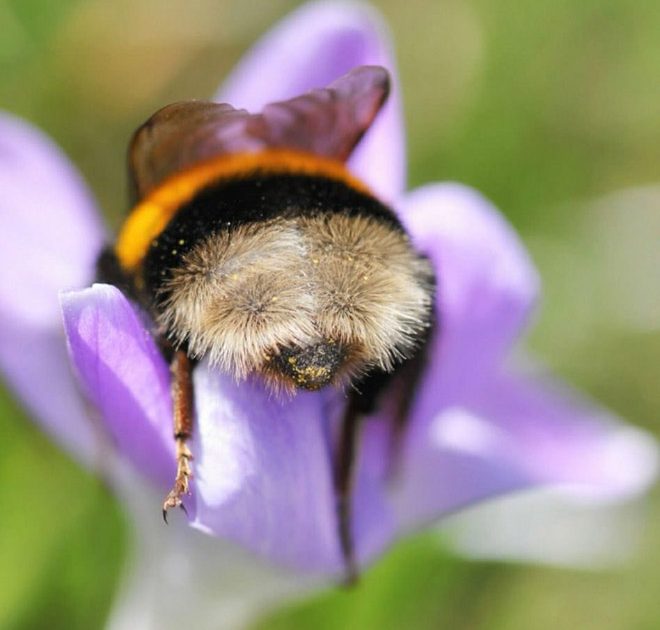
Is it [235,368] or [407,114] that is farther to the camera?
[407,114]

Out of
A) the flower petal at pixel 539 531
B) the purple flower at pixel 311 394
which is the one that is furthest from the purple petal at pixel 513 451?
the flower petal at pixel 539 531

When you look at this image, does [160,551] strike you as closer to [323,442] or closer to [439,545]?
[323,442]

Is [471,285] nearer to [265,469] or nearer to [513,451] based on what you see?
[513,451]

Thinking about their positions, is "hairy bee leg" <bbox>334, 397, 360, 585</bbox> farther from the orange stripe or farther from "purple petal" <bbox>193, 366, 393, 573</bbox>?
the orange stripe

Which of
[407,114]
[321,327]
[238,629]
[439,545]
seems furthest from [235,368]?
[407,114]

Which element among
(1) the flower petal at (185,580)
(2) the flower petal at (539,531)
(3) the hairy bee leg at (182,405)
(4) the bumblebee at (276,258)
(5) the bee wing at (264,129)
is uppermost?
(5) the bee wing at (264,129)

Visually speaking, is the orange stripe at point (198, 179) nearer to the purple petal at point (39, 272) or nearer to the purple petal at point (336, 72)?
the purple petal at point (39, 272)
